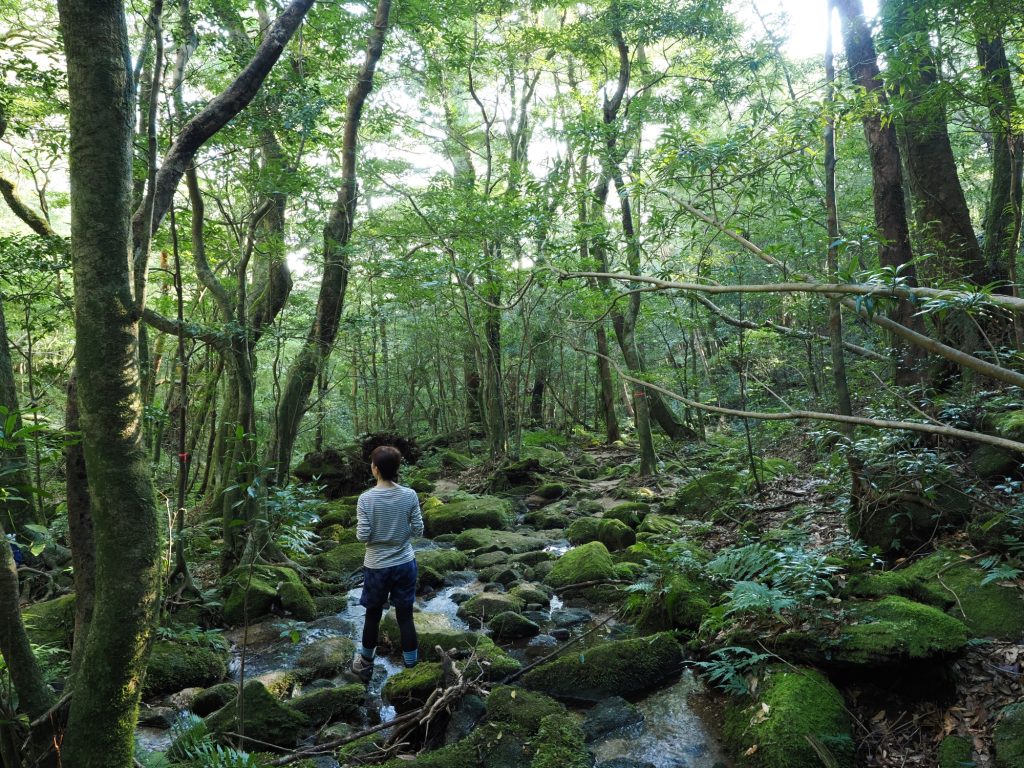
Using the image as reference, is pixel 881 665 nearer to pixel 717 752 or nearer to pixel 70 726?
pixel 717 752

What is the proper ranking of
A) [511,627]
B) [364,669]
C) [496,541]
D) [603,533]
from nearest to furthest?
1. [364,669]
2. [511,627]
3. [603,533]
4. [496,541]

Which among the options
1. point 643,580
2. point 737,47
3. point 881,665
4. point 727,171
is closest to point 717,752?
point 881,665

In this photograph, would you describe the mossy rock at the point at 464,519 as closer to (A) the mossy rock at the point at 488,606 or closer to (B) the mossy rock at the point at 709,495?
(B) the mossy rock at the point at 709,495

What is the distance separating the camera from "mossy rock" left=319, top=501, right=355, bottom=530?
11.6 m

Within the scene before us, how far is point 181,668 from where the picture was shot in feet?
18.1

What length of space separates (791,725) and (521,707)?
1.82 m

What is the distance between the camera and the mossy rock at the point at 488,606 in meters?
6.86

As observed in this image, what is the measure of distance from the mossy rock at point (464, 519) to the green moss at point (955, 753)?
323 inches

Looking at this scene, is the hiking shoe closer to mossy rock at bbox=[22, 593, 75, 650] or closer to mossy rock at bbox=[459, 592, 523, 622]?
mossy rock at bbox=[459, 592, 523, 622]

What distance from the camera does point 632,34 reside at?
13.3 meters

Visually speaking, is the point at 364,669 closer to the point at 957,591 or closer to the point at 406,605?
the point at 406,605

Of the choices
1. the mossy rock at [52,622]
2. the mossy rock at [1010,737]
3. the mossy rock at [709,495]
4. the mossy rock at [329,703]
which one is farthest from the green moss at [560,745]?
the mossy rock at [709,495]

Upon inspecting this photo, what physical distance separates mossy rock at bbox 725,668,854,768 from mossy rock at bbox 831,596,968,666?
1.02ft

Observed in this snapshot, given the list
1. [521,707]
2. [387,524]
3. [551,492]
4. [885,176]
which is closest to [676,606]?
[521,707]
